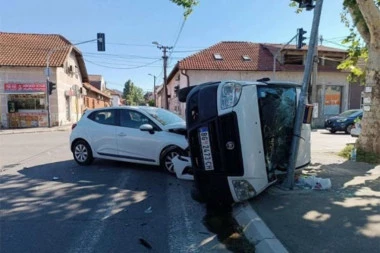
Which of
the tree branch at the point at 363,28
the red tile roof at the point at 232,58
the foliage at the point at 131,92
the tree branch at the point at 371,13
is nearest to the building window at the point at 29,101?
the red tile roof at the point at 232,58

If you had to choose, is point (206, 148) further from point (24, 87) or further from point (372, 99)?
point (24, 87)

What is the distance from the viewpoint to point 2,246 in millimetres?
3971

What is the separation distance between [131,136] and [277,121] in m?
3.82

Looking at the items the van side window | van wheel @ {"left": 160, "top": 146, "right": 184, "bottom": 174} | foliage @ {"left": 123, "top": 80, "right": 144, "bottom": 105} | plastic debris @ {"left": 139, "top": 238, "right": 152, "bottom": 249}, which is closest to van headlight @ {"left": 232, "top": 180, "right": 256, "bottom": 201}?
plastic debris @ {"left": 139, "top": 238, "right": 152, "bottom": 249}

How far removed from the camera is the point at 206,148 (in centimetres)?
489

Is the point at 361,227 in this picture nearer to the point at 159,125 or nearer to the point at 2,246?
the point at 2,246

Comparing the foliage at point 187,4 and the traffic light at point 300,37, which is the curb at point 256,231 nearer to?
the foliage at point 187,4

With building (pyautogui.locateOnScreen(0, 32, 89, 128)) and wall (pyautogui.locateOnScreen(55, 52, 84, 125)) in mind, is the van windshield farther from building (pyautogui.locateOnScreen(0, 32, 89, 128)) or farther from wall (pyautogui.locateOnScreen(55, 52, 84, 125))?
wall (pyautogui.locateOnScreen(55, 52, 84, 125))

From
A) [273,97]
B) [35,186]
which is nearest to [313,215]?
[273,97]

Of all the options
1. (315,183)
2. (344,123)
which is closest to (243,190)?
(315,183)

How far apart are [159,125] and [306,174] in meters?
3.40

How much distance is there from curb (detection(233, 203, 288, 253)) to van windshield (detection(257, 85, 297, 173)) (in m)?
0.81

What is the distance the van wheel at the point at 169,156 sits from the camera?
297 inches

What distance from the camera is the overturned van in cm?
470
